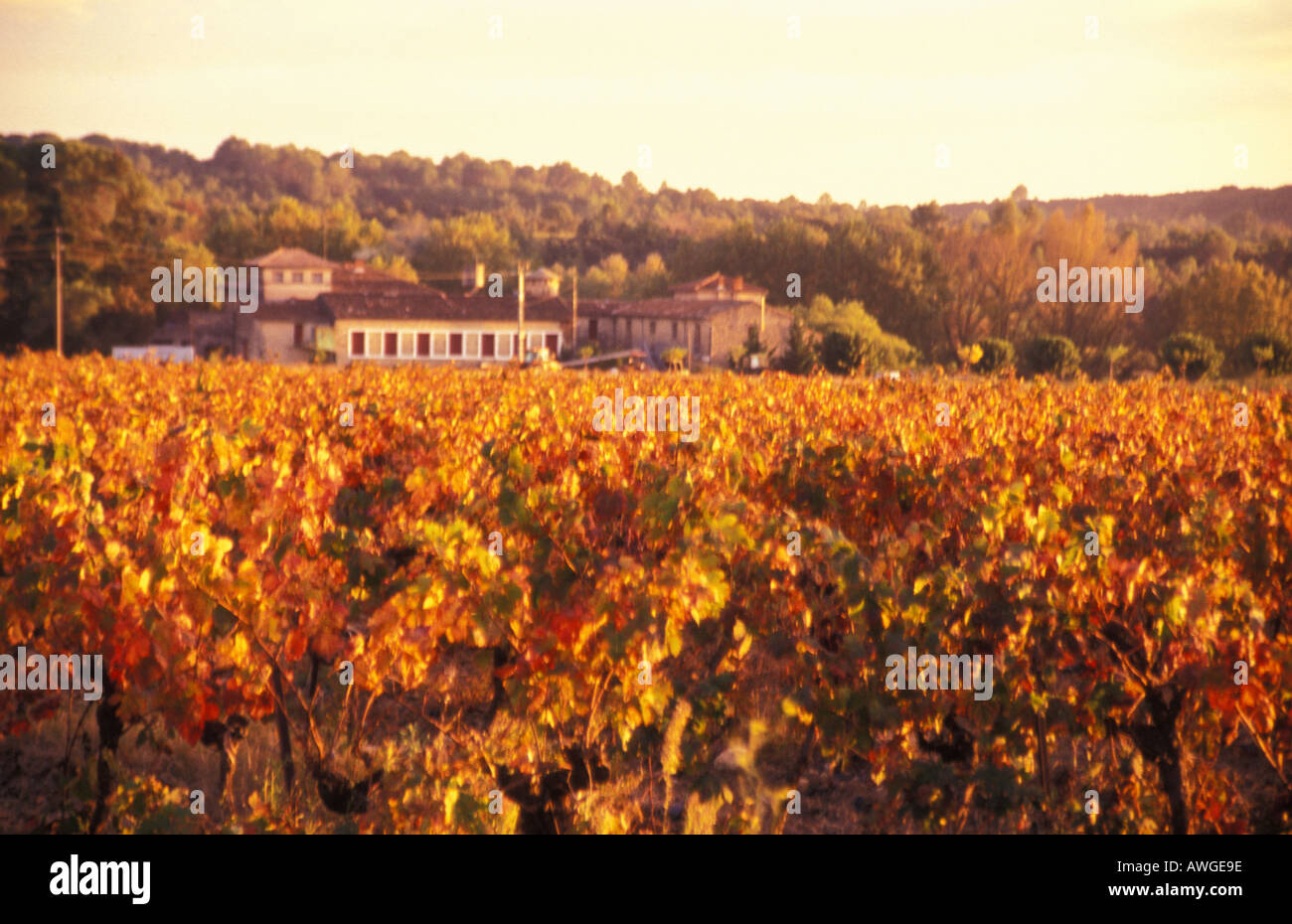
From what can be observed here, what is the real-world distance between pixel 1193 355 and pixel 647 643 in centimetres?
4567

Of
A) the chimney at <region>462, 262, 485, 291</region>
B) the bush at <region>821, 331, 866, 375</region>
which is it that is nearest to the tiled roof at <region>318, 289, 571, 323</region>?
the chimney at <region>462, 262, 485, 291</region>

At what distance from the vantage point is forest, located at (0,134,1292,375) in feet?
185

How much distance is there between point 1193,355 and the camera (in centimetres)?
4541

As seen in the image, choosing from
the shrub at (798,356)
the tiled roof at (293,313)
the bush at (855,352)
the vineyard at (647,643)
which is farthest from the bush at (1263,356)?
the vineyard at (647,643)

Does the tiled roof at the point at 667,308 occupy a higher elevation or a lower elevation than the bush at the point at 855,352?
higher

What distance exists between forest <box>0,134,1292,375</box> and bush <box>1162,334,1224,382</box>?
0.18m

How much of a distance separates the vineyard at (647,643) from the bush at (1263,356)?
146ft

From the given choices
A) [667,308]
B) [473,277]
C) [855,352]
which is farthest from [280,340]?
[855,352]

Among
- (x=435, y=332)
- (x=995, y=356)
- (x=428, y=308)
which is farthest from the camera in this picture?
(x=428, y=308)

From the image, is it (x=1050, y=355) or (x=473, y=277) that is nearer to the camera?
(x=1050, y=355)

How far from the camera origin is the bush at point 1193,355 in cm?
4544

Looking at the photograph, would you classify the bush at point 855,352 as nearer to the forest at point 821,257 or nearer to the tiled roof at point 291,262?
the forest at point 821,257

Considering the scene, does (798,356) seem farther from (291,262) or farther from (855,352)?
(291,262)

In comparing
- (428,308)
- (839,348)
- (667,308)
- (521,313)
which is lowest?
(839,348)
